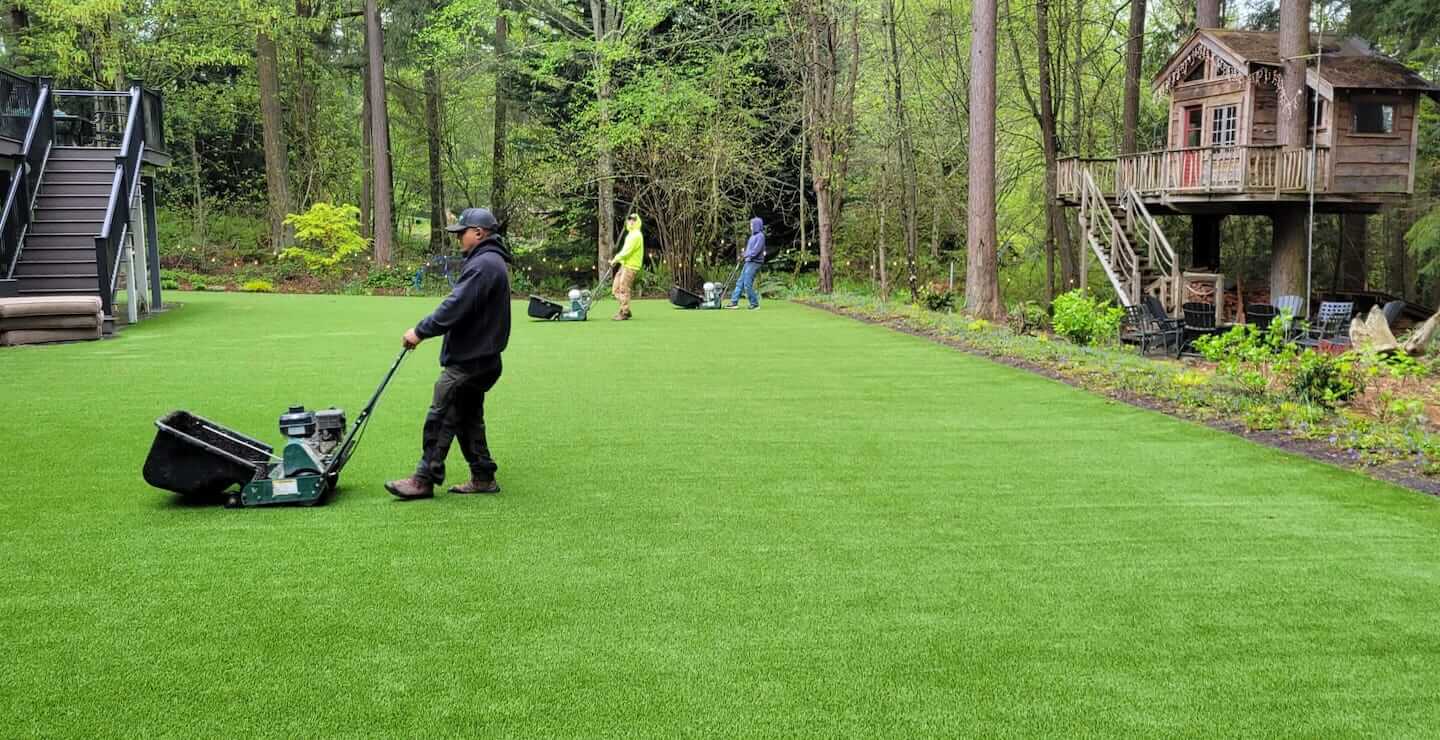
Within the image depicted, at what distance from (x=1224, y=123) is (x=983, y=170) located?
10.8 metres

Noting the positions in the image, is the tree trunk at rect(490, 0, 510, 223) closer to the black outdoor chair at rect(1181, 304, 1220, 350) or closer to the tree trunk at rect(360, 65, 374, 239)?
the tree trunk at rect(360, 65, 374, 239)

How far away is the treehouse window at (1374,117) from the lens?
2386 cm

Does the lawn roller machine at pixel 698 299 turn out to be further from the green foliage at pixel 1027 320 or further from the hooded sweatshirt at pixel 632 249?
the green foliage at pixel 1027 320

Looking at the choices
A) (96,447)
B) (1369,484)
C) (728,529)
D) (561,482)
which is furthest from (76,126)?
(1369,484)

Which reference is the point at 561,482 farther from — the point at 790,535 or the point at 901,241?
the point at 901,241

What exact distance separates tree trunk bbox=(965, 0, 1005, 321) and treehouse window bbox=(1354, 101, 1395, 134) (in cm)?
1002

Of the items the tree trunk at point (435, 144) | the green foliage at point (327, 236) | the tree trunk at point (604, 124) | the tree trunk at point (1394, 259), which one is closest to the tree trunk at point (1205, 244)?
the tree trunk at point (1394, 259)

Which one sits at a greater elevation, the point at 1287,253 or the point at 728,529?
the point at 1287,253

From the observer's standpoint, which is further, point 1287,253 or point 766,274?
point 766,274

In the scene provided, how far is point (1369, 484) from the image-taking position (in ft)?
23.3

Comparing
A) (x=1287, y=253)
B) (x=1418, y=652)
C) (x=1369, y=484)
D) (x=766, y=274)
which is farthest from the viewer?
→ (x=766, y=274)

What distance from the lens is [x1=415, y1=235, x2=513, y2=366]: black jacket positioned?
633 cm

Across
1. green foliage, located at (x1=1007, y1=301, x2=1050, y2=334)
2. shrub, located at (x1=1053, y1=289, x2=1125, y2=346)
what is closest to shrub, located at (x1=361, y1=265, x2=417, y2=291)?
green foliage, located at (x1=1007, y1=301, x2=1050, y2=334)

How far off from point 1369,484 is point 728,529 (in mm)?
3975
